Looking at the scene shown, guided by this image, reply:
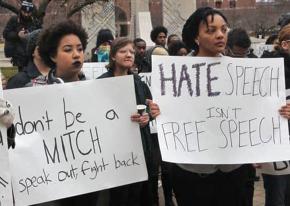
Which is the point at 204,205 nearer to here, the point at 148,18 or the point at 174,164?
the point at 174,164

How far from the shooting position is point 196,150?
391 centimetres

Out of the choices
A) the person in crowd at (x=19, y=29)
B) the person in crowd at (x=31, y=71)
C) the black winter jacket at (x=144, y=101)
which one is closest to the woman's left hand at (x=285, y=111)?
the black winter jacket at (x=144, y=101)

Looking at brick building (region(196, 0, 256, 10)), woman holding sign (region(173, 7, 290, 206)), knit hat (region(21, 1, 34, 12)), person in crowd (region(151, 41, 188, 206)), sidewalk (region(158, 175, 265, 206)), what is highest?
brick building (region(196, 0, 256, 10))

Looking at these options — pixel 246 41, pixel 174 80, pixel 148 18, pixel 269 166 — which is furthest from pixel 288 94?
pixel 148 18

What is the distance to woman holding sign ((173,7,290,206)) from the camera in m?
3.83

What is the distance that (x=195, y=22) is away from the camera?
3.94 metres

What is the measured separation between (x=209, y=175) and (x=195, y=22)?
0.94 metres

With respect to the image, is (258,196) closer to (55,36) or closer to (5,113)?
(55,36)

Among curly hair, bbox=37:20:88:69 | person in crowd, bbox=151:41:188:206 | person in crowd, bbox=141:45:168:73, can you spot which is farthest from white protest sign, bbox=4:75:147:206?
person in crowd, bbox=141:45:168:73

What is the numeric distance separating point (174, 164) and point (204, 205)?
33cm

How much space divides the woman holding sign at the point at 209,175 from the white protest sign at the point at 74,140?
1.44 ft

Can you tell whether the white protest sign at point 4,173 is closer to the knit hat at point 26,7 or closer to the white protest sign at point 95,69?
the white protest sign at point 95,69

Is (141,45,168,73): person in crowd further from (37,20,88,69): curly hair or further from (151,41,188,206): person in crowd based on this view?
(37,20,88,69): curly hair

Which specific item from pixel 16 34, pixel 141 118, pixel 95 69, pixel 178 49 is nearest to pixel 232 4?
pixel 16 34
